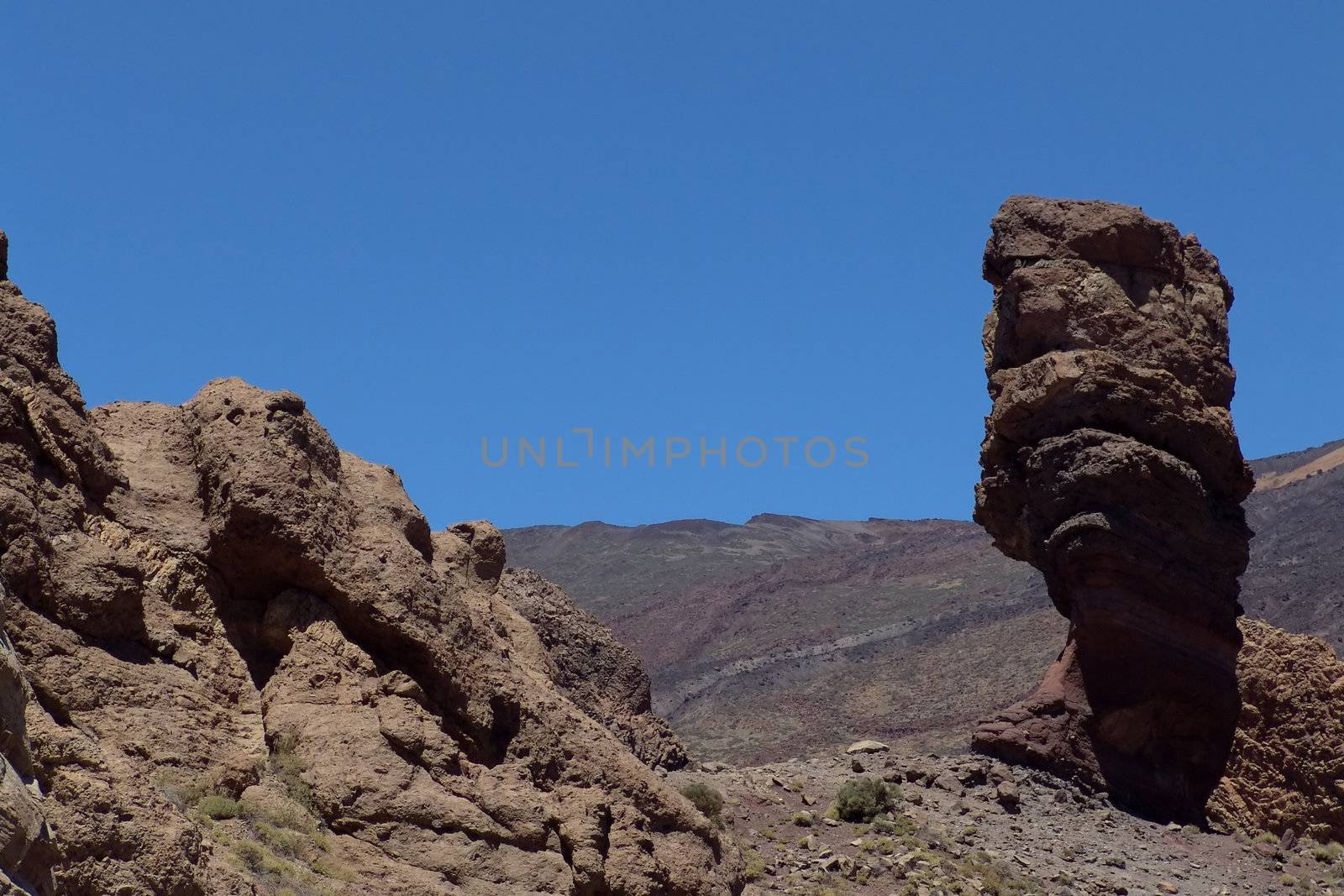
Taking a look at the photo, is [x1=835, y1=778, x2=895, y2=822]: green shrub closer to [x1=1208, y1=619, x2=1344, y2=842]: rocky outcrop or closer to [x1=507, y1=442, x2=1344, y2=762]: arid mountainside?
[x1=1208, y1=619, x2=1344, y2=842]: rocky outcrop

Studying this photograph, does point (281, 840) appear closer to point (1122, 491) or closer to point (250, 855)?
point (250, 855)

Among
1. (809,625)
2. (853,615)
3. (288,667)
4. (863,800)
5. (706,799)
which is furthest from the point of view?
(809,625)

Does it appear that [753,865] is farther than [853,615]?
No

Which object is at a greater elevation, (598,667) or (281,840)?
(598,667)

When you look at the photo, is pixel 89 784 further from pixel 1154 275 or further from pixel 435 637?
pixel 1154 275

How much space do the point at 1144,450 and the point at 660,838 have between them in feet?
46.7

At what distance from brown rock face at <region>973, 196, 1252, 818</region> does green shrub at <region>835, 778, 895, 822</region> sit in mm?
3299

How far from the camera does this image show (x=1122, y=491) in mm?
24672

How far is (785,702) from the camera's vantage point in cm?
6538

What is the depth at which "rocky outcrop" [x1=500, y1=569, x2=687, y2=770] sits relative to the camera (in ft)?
82.5

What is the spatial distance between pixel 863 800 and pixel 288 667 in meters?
11.7

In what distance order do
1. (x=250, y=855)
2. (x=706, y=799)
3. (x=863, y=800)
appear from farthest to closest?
(x=863, y=800), (x=706, y=799), (x=250, y=855)

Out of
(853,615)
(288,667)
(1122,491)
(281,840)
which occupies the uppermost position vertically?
(853,615)

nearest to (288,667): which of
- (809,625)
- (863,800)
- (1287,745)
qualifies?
(863,800)
